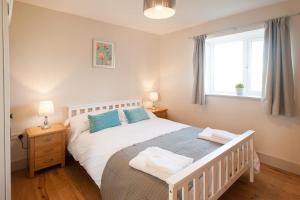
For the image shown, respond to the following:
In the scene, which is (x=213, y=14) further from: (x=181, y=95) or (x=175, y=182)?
(x=175, y=182)

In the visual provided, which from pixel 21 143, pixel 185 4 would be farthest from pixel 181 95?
pixel 21 143

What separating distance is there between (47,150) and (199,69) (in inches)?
111

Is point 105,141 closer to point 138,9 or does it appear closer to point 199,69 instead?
point 138,9

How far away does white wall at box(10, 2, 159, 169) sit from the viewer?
8.40 ft

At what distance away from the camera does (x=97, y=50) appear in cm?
324

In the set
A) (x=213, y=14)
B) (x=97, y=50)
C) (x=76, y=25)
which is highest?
(x=213, y=14)

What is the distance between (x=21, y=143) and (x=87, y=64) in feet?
5.09

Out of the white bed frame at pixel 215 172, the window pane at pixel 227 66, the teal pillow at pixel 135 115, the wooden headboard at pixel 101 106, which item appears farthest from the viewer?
the window pane at pixel 227 66

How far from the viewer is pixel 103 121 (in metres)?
2.75

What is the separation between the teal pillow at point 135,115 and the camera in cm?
314

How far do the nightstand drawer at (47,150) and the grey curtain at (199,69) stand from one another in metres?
2.47

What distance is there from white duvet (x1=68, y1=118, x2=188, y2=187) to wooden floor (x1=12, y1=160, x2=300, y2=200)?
0.28 m

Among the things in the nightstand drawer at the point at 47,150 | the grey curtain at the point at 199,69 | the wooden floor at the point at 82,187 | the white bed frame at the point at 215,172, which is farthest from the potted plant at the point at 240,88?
the nightstand drawer at the point at 47,150

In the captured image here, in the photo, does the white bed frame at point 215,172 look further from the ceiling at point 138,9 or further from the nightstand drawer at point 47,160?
the nightstand drawer at point 47,160
